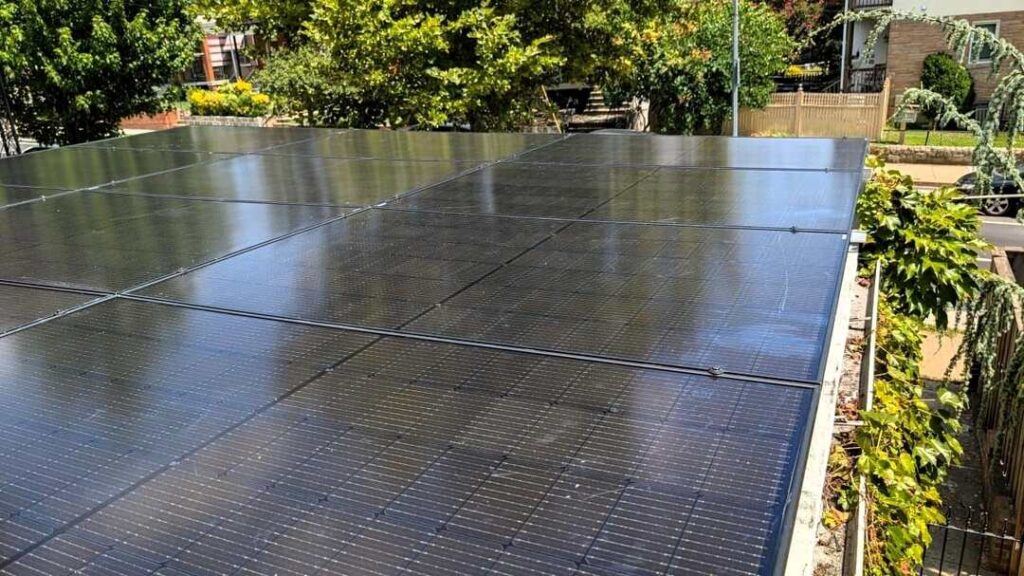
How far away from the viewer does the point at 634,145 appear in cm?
876

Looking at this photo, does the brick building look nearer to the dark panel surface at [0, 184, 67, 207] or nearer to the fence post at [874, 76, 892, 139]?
the fence post at [874, 76, 892, 139]

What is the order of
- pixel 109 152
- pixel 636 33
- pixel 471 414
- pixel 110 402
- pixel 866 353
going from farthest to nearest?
pixel 636 33 < pixel 109 152 < pixel 866 353 < pixel 110 402 < pixel 471 414

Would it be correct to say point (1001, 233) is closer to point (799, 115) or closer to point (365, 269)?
point (799, 115)

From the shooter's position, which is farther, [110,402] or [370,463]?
[110,402]

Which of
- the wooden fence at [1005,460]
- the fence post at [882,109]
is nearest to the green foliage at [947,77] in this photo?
the fence post at [882,109]

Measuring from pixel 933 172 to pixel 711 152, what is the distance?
622 inches

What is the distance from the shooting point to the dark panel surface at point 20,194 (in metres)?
7.57

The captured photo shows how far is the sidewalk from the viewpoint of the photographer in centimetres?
1965

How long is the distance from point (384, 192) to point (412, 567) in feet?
16.9

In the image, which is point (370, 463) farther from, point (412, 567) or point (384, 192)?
point (384, 192)

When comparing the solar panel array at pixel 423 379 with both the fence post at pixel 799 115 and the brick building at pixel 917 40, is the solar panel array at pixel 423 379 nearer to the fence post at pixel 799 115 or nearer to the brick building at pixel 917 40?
the fence post at pixel 799 115

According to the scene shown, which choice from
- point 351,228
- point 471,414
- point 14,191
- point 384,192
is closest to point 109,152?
point 14,191

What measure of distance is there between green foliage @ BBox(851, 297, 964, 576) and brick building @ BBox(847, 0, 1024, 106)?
2018 cm

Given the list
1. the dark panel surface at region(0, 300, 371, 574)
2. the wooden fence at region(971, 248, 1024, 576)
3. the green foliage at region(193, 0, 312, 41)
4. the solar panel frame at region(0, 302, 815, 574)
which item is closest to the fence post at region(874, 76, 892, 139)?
the wooden fence at region(971, 248, 1024, 576)
